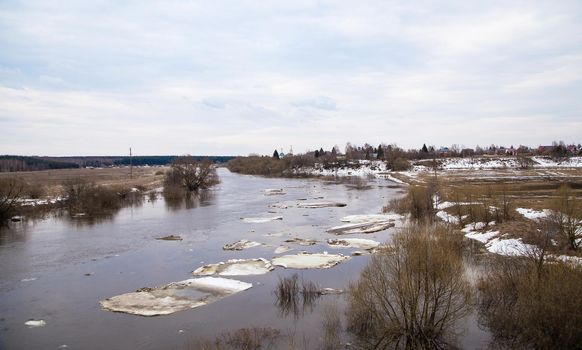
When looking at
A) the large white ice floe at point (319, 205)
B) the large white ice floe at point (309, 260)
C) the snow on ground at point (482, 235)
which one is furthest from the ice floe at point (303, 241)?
the large white ice floe at point (319, 205)

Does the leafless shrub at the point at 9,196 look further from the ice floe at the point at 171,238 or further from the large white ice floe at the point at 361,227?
the large white ice floe at the point at 361,227

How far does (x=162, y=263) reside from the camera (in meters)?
20.0

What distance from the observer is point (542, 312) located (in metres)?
9.62

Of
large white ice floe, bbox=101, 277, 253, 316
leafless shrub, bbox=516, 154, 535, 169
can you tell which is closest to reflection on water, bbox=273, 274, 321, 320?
large white ice floe, bbox=101, 277, 253, 316

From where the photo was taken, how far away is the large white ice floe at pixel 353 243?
22453mm

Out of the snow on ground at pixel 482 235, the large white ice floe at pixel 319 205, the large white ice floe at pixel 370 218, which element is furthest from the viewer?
the large white ice floe at pixel 319 205

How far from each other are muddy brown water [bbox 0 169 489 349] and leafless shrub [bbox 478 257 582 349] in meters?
0.66

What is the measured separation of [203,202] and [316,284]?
30.4 m

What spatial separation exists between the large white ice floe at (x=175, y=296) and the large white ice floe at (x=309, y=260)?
9.75ft

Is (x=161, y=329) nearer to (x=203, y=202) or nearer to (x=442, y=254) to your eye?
(x=442, y=254)

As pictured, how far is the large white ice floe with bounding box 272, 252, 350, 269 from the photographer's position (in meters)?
18.7

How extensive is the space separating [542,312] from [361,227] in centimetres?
1803

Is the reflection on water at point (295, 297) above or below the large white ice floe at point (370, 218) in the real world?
below

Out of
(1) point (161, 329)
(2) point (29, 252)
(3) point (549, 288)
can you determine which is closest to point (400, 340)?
(3) point (549, 288)
